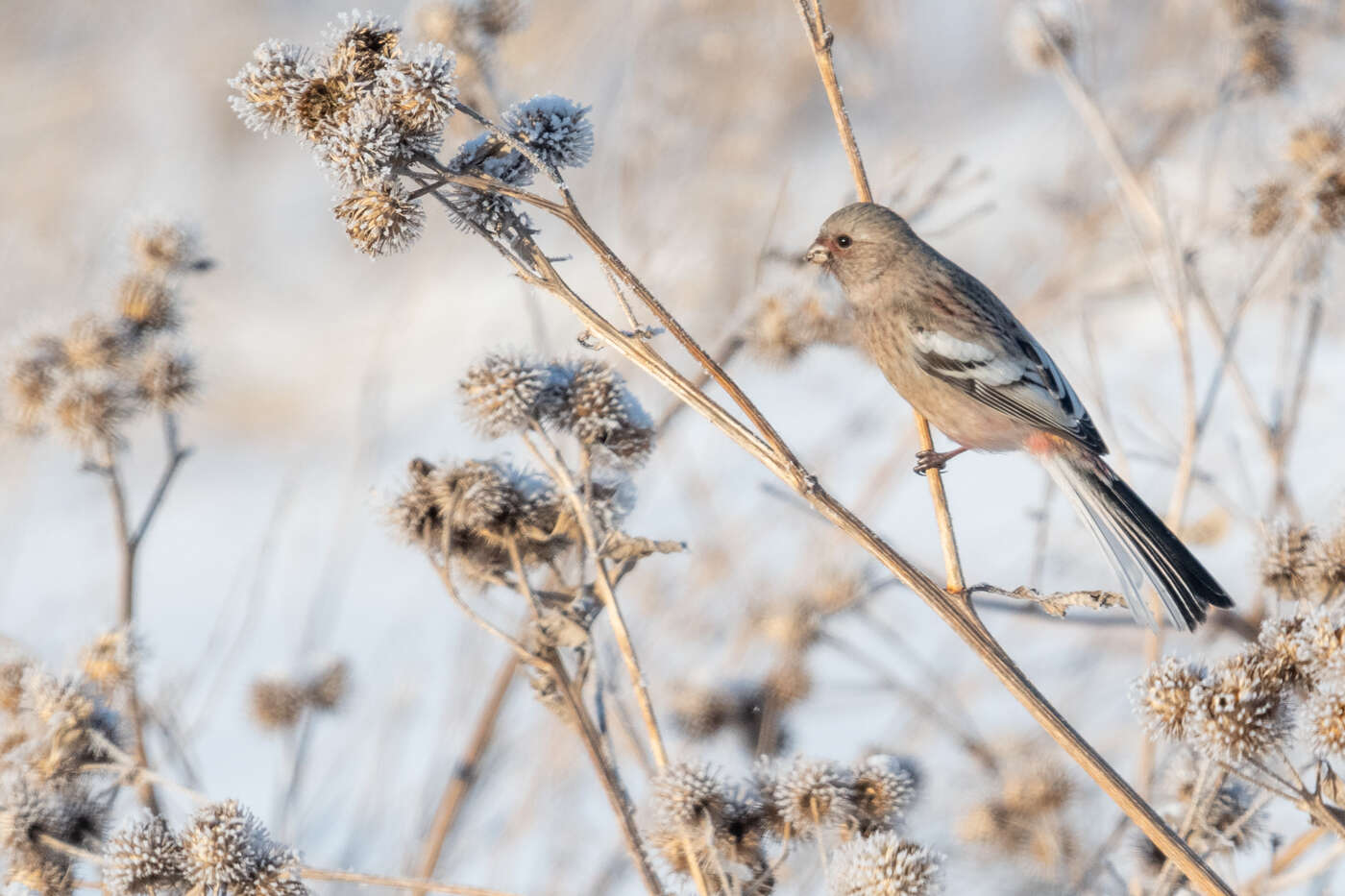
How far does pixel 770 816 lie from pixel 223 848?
66cm

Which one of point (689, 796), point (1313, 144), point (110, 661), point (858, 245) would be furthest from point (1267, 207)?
point (110, 661)

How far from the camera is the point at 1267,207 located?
2633mm

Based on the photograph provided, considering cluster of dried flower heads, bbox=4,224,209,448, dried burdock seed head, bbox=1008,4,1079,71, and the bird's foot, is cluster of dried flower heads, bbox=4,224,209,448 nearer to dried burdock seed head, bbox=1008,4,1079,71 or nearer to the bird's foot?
the bird's foot

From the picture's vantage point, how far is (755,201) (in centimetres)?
584

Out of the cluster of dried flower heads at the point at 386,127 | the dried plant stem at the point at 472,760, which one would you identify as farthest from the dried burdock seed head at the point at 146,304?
the cluster of dried flower heads at the point at 386,127

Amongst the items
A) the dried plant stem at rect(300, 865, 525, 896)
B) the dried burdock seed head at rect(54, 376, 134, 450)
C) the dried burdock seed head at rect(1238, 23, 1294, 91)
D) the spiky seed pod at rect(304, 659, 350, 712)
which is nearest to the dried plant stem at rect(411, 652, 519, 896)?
the spiky seed pod at rect(304, 659, 350, 712)

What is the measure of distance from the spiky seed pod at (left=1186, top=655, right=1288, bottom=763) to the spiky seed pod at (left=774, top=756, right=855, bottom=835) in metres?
0.42

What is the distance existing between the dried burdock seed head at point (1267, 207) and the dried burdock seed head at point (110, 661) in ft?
8.25

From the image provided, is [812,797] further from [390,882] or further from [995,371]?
[995,371]

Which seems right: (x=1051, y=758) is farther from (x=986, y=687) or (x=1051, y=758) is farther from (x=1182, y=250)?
(x=986, y=687)

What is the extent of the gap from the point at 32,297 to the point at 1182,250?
5843 mm

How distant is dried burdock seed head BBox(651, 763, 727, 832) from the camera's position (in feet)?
4.63

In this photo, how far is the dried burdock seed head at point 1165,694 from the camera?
133cm

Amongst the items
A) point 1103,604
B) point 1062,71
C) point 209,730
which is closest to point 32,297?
point 209,730
